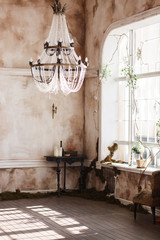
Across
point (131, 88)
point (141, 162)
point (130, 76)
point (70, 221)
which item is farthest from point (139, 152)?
point (70, 221)

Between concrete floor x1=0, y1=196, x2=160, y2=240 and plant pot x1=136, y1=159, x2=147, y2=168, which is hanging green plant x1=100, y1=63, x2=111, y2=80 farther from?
concrete floor x1=0, y1=196, x2=160, y2=240

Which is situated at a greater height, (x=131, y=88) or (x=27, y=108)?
(x=131, y=88)

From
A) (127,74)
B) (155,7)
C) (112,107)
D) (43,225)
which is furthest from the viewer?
(112,107)

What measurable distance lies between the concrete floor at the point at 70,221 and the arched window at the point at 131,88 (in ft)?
4.21

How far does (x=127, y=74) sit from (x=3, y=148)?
3151 millimetres

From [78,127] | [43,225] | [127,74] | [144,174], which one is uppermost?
[127,74]


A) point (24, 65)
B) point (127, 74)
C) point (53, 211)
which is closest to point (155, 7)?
point (127, 74)

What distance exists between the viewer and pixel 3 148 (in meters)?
9.65

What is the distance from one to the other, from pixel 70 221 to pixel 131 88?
3.00 m

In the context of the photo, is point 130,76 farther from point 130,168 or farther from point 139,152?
point 130,168

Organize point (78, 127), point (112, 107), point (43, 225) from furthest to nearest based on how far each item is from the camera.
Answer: point (78, 127) → point (112, 107) → point (43, 225)

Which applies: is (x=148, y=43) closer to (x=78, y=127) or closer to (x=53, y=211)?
(x=78, y=127)

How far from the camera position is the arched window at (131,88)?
841 cm

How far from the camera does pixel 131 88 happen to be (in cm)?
884
